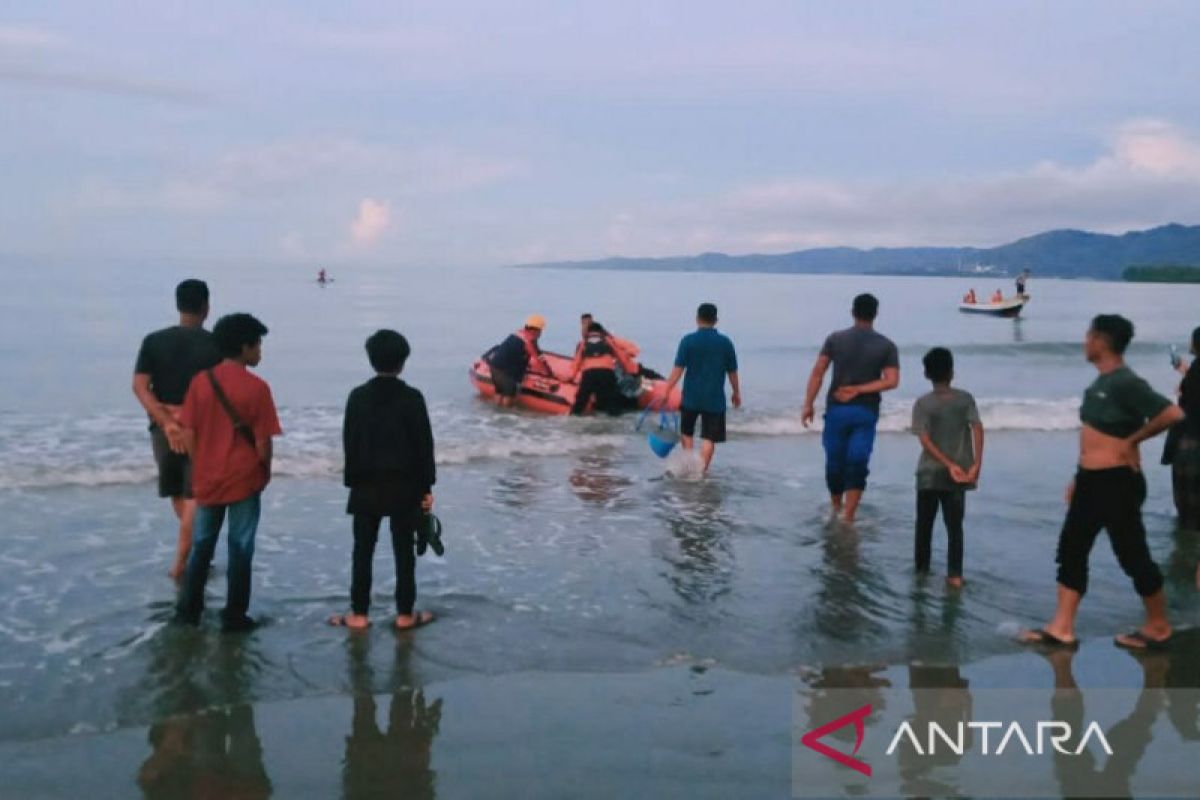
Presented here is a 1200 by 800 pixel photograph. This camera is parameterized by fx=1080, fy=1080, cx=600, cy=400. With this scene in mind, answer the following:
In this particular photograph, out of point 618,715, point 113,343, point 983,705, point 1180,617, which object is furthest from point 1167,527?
point 113,343

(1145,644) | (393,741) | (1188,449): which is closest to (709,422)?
(1188,449)

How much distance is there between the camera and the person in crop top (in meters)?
5.31

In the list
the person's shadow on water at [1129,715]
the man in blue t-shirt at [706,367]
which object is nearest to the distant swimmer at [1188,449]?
the person's shadow on water at [1129,715]

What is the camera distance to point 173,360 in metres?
6.37

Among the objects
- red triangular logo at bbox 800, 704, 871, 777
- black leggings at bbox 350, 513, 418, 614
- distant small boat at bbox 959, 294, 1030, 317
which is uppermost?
distant small boat at bbox 959, 294, 1030, 317

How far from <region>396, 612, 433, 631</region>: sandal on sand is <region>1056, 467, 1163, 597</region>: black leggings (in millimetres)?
3494

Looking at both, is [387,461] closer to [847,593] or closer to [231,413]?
[231,413]

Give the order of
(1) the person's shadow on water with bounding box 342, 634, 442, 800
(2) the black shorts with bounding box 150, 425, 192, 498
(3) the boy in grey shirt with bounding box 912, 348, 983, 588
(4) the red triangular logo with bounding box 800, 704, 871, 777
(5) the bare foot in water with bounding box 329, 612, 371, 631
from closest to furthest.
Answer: (1) the person's shadow on water with bounding box 342, 634, 442, 800 → (4) the red triangular logo with bounding box 800, 704, 871, 777 → (5) the bare foot in water with bounding box 329, 612, 371, 631 → (2) the black shorts with bounding box 150, 425, 192, 498 → (3) the boy in grey shirt with bounding box 912, 348, 983, 588

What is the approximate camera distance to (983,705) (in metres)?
4.91

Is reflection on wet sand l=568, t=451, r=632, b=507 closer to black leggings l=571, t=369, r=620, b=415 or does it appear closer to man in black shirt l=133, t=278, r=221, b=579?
black leggings l=571, t=369, r=620, b=415

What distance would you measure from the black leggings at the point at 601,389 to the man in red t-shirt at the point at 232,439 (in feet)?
34.6

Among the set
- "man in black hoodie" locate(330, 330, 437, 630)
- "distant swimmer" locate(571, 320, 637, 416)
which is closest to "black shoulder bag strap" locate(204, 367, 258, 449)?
"man in black hoodie" locate(330, 330, 437, 630)

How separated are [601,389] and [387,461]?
10.6 meters

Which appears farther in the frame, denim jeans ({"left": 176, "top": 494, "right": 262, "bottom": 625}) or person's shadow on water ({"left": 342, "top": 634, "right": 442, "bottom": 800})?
denim jeans ({"left": 176, "top": 494, "right": 262, "bottom": 625})
